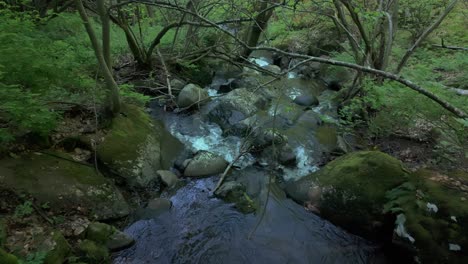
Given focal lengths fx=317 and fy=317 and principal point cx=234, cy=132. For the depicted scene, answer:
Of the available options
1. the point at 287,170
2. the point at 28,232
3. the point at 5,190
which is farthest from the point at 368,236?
the point at 5,190

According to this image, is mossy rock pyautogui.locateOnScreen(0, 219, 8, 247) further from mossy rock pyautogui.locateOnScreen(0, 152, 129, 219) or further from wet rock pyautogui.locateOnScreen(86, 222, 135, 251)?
wet rock pyautogui.locateOnScreen(86, 222, 135, 251)

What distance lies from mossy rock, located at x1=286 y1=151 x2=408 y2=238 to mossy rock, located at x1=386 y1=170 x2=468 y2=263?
224mm

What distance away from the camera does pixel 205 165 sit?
20.6 ft

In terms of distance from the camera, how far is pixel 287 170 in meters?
6.65

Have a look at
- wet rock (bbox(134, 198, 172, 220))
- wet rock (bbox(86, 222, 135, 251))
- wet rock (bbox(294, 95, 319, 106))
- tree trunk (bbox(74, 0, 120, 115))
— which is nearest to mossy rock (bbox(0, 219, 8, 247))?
wet rock (bbox(86, 222, 135, 251))

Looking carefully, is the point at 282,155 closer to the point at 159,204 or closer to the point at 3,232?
the point at 159,204

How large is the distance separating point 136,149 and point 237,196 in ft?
6.70

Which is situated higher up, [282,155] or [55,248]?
[55,248]

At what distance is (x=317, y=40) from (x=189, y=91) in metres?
7.85

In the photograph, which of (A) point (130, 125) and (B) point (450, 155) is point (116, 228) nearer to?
(A) point (130, 125)

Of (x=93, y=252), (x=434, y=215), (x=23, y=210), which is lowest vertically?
(x=93, y=252)

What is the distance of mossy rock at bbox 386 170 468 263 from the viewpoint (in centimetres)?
405

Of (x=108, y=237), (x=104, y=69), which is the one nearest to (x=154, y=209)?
(x=108, y=237)

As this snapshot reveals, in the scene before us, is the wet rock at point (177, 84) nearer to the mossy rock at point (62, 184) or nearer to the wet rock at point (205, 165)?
the wet rock at point (205, 165)
